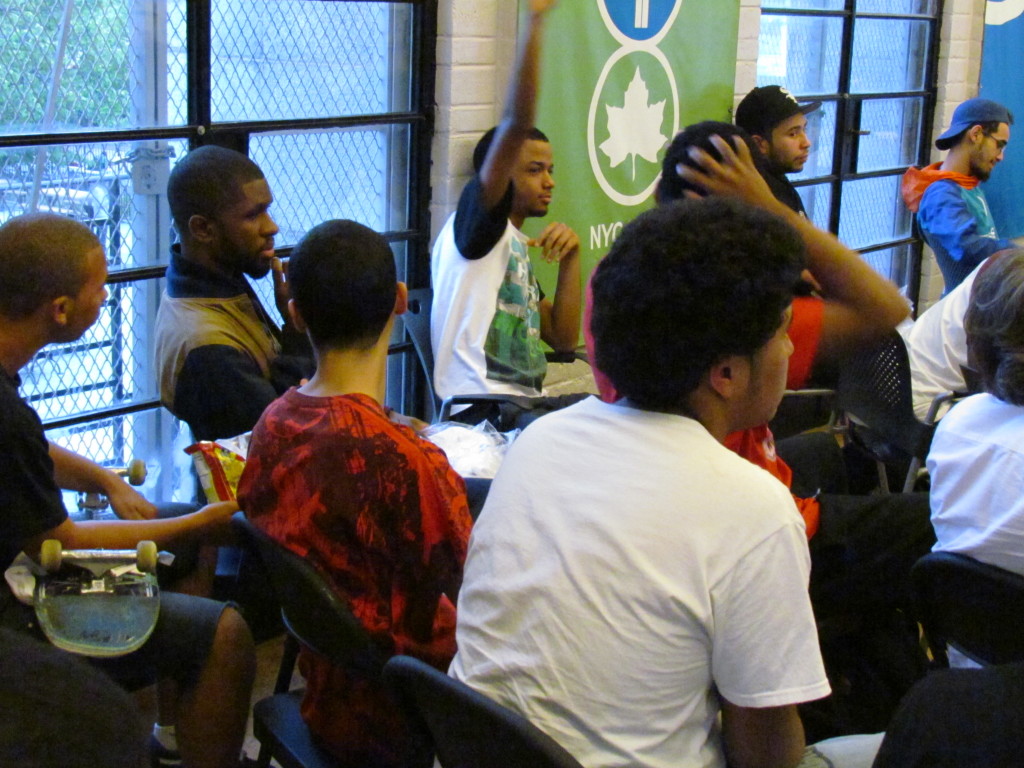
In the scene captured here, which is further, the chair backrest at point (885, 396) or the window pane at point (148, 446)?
the chair backrest at point (885, 396)

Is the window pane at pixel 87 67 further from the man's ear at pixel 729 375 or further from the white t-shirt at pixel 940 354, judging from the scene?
the white t-shirt at pixel 940 354

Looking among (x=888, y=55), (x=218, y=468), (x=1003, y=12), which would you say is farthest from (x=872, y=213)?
(x=218, y=468)

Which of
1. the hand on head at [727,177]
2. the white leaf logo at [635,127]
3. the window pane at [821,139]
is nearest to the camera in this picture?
the hand on head at [727,177]

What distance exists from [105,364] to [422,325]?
77cm

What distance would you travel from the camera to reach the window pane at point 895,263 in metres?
5.48

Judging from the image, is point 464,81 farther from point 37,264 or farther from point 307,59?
point 37,264

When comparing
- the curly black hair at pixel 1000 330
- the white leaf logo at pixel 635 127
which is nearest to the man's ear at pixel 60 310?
the curly black hair at pixel 1000 330

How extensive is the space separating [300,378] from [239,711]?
0.69m

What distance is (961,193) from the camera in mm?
4309

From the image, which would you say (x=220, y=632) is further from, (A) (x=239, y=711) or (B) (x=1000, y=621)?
Answer: (B) (x=1000, y=621)

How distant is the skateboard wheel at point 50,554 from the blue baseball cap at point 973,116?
3835mm

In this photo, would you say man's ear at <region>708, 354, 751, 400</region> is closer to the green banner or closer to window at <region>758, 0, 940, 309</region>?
the green banner

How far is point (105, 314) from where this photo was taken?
259 centimetres

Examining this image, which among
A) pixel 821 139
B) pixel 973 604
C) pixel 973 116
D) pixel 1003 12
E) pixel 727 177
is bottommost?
pixel 973 604
